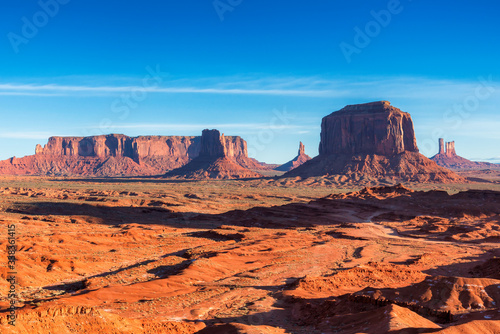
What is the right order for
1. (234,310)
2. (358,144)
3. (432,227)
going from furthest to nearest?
(358,144) → (432,227) → (234,310)

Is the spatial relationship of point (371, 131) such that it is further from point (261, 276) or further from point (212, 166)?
point (261, 276)

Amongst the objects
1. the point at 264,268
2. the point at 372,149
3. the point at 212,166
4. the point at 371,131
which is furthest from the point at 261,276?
the point at 212,166

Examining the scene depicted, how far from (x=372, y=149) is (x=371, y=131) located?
600 centimetres

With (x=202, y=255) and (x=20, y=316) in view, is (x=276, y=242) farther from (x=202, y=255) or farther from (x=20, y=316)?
(x=20, y=316)

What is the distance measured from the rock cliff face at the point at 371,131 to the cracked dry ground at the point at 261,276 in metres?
85.7

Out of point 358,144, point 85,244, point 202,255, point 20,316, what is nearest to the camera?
point 20,316

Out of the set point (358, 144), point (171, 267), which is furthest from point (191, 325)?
point (358, 144)

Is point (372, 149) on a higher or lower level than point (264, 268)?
higher

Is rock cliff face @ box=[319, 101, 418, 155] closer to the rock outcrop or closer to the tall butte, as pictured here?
the tall butte

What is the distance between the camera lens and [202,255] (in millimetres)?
27812

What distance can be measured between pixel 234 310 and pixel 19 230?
31.1 m

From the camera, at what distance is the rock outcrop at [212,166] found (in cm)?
16788

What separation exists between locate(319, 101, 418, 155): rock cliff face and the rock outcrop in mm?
40158

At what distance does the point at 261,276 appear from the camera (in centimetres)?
2275
